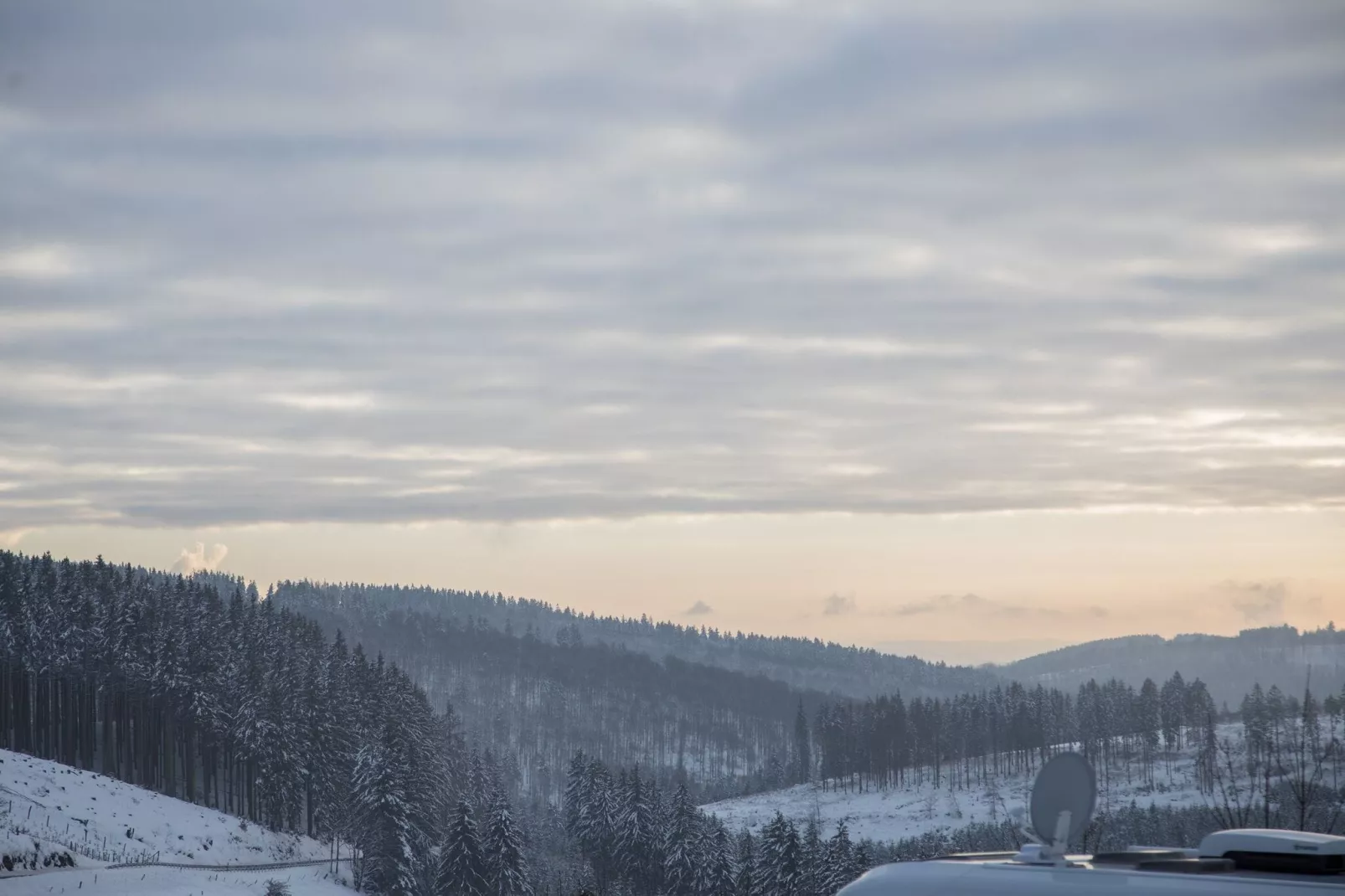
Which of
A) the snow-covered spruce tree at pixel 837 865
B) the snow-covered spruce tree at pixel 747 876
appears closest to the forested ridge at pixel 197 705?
the snow-covered spruce tree at pixel 747 876

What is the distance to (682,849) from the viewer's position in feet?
273

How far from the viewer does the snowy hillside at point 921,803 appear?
14938 centimetres

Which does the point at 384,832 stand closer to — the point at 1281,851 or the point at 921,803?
the point at 1281,851

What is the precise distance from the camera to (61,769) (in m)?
84.1

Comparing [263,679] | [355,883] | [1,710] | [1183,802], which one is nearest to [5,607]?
[1,710]

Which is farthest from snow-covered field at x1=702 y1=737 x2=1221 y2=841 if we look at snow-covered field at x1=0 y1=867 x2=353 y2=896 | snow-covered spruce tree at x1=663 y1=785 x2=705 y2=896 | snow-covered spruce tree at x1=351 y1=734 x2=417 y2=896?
snow-covered field at x1=0 y1=867 x2=353 y2=896

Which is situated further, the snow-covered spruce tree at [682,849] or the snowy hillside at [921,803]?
the snowy hillside at [921,803]

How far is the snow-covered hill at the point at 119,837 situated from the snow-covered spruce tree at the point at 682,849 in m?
22.0

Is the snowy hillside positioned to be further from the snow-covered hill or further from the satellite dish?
the satellite dish

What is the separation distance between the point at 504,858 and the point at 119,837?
23.1m

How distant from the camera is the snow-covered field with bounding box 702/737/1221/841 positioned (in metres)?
149

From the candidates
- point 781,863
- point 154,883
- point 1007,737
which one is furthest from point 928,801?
point 154,883

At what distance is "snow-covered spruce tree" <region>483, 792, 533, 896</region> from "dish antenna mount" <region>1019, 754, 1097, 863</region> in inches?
2746

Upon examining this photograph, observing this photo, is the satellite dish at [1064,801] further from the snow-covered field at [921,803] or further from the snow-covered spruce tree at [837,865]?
the snow-covered field at [921,803]
